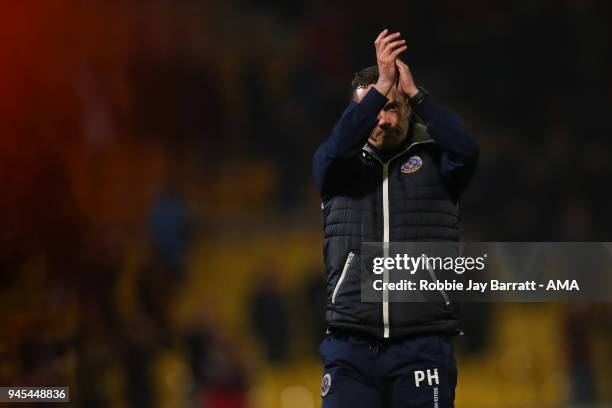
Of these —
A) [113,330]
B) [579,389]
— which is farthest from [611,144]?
[113,330]

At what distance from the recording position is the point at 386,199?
3068 mm

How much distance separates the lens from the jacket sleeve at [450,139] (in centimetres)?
304

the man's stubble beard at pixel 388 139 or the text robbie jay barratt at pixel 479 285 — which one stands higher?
the man's stubble beard at pixel 388 139

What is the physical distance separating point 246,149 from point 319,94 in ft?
2.12

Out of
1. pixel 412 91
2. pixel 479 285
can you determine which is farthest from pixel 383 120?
pixel 479 285

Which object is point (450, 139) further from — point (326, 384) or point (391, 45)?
point (326, 384)

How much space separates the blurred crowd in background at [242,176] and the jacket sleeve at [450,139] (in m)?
3.08

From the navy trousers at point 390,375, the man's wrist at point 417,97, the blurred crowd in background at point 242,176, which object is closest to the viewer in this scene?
the navy trousers at point 390,375

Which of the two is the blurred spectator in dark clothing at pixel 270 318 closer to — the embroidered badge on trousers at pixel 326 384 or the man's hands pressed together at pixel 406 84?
the embroidered badge on trousers at pixel 326 384

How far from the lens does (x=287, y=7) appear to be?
25.3 feet

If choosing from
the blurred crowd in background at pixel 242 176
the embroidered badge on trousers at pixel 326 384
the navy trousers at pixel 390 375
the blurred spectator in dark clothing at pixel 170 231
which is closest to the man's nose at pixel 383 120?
the navy trousers at pixel 390 375

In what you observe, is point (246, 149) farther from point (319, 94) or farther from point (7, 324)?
point (7, 324)

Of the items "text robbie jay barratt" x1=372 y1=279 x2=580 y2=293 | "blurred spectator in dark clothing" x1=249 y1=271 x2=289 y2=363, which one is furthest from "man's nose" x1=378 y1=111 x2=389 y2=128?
"blurred spectator in dark clothing" x1=249 y1=271 x2=289 y2=363

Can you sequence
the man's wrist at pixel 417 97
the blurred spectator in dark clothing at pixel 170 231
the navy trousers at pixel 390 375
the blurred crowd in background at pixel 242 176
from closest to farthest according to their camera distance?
the navy trousers at pixel 390 375 < the man's wrist at pixel 417 97 < the blurred crowd in background at pixel 242 176 < the blurred spectator in dark clothing at pixel 170 231
